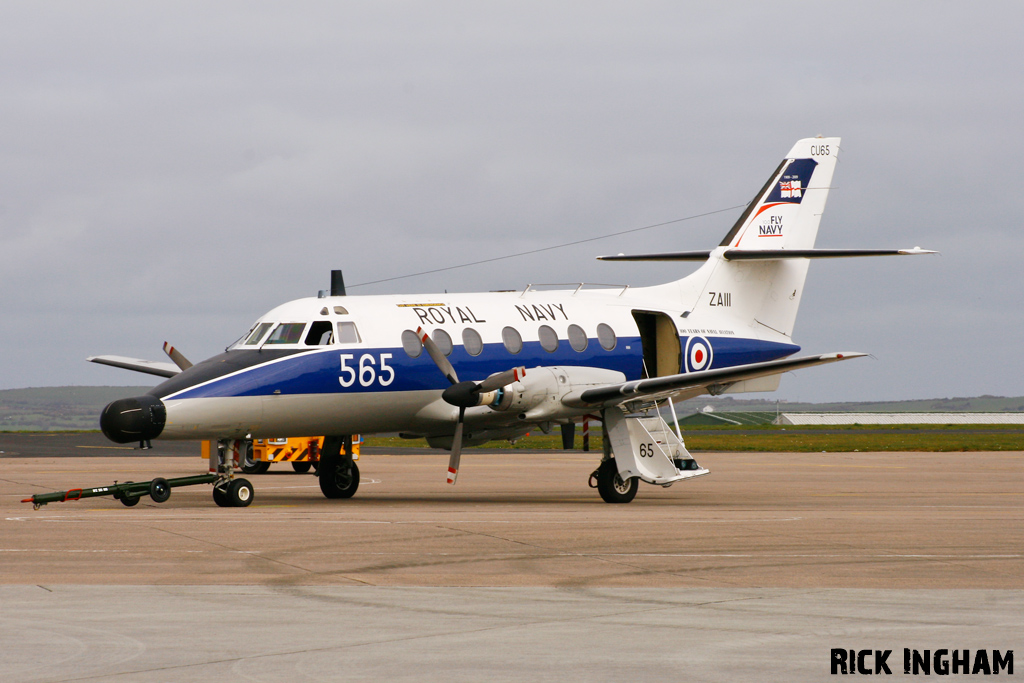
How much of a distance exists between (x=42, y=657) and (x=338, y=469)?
51.7 ft

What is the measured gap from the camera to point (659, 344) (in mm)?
25656

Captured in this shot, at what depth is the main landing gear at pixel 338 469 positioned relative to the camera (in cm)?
2367

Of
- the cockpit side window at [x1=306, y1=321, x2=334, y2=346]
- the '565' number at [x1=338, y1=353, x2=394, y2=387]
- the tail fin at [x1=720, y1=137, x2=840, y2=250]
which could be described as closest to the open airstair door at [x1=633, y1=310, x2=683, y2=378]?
the tail fin at [x1=720, y1=137, x2=840, y2=250]

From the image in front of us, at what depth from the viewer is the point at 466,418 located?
22.3 metres

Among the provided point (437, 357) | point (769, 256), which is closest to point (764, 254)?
point (769, 256)

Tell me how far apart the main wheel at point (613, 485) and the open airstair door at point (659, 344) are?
11.2ft

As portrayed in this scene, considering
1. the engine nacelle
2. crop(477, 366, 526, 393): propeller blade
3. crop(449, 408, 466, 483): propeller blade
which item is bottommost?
crop(449, 408, 466, 483): propeller blade

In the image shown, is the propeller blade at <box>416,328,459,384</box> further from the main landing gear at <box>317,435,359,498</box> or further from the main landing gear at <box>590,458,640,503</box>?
the main landing gear at <box>590,458,640,503</box>

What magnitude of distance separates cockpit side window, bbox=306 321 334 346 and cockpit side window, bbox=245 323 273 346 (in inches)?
29.2

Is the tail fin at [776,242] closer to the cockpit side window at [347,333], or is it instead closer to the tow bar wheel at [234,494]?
the cockpit side window at [347,333]

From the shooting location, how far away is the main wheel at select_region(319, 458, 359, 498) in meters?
23.7

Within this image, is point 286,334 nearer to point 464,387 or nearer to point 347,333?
point 347,333

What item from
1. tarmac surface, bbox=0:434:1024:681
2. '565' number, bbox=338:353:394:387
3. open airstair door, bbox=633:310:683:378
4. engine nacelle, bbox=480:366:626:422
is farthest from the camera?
open airstair door, bbox=633:310:683:378

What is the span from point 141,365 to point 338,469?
1214cm
